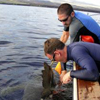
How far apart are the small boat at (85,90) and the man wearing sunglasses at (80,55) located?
0.14 meters

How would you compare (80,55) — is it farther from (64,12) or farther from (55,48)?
(64,12)

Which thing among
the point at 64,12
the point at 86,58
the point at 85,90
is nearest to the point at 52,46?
the point at 86,58

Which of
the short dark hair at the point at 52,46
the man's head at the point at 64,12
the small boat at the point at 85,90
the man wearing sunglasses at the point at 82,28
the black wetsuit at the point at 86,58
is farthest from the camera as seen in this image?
the man wearing sunglasses at the point at 82,28

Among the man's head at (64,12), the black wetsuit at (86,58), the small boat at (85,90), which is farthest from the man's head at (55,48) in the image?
the man's head at (64,12)

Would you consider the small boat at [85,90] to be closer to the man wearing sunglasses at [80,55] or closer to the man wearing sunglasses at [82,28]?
the man wearing sunglasses at [80,55]

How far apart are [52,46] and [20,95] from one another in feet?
8.80

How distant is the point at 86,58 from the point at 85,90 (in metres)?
0.64

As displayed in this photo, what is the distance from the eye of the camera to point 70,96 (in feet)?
21.1

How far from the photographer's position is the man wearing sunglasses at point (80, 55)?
416 cm

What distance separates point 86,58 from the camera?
416 centimetres

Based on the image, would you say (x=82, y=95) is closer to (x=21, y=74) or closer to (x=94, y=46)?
(x=94, y=46)

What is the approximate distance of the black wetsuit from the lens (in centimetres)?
415

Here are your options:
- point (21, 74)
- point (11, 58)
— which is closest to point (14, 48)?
point (11, 58)

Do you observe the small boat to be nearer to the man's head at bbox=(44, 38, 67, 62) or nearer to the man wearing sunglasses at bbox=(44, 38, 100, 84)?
the man wearing sunglasses at bbox=(44, 38, 100, 84)
